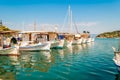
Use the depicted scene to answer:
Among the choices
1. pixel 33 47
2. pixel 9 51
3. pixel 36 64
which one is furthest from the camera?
pixel 33 47

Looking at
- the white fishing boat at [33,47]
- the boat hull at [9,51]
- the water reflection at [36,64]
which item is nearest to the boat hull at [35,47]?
the white fishing boat at [33,47]

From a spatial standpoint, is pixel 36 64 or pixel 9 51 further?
pixel 9 51

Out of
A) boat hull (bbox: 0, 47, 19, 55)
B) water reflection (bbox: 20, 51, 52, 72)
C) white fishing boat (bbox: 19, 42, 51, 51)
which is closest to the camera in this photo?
water reflection (bbox: 20, 51, 52, 72)

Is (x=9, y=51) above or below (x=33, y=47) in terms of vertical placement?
below

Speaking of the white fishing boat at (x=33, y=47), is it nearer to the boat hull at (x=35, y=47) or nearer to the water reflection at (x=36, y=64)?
the boat hull at (x=35, y=47)

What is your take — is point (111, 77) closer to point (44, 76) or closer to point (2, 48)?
point (44, 76)

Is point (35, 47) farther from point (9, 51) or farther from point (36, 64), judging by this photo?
point (36, 64)

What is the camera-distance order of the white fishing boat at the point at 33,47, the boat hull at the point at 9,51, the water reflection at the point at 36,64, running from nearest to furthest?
the water reflection at the point at 36,64
the boat hull at the point at 9,51
the white fishing boat at the point at 33,47

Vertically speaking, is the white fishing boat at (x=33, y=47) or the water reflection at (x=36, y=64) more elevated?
the white fishing boat at (x=33, y=47)

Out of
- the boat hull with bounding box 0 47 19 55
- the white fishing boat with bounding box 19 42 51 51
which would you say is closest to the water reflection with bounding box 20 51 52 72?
the boat hull with bounding box 0 47 19 55

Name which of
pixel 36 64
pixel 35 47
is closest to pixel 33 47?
pixel 35 47

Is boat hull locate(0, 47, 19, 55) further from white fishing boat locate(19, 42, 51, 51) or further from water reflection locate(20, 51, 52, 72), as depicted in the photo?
white fishing boat locate(19, 42, 51, 51)

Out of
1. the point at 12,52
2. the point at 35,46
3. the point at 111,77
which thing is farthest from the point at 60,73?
the point at 35,46

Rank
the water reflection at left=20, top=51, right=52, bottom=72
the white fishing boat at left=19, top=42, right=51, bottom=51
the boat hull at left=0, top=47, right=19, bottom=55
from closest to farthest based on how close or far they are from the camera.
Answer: the water reflection at left=20, top=51, right=52, bottom=72 → the boat hull at left=0, top=47, right=19, bottom=55 → the white fishing boat at left=19, top=42, right=51, bottom=51
